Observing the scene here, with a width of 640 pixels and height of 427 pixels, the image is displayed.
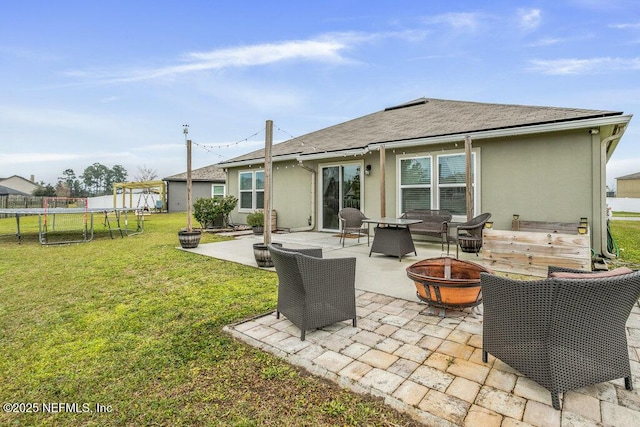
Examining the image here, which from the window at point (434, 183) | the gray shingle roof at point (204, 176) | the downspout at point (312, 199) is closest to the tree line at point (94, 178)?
the gray shingle roof at point (204, 176)

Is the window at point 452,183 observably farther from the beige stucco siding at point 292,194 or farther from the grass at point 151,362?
the grass at point 151,362

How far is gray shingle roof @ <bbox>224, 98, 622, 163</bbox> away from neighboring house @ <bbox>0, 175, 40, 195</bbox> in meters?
55.1

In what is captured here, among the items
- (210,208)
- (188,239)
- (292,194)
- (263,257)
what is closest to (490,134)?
(263,257)

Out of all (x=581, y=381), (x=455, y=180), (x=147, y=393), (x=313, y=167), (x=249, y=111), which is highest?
(x=249, y=111)

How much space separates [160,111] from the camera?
1412 cm

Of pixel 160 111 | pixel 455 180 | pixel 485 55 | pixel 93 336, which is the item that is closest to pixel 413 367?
pixel 93 336

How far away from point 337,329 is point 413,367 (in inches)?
33.0

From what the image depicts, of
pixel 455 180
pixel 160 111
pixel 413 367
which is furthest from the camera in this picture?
pixel 160 111

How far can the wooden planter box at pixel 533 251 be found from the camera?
4133 mm

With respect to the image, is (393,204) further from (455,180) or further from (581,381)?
(581,381)

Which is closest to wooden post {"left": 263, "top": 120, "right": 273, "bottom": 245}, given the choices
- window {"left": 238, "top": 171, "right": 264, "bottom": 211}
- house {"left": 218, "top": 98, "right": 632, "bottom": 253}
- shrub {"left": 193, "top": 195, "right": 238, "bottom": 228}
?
house {"left": 218, "top": 98, "right": 632, "bottom": 253}

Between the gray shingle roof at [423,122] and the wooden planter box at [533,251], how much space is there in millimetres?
2756

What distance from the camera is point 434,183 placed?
7.43m

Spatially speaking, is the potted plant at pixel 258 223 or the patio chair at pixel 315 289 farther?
the potted plant at pixel 258 223
